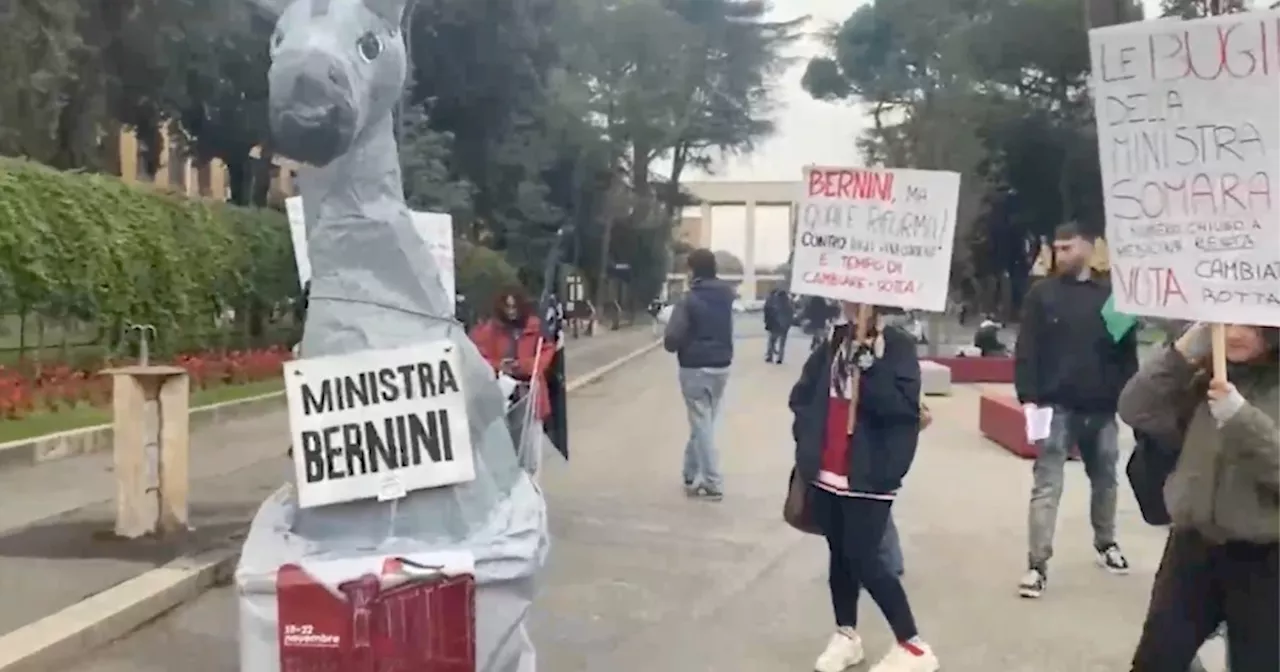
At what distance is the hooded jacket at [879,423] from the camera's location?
6164mm

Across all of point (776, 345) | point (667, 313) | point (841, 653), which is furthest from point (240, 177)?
point (841, 653)

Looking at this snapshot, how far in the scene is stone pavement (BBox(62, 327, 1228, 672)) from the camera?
22.4 feet

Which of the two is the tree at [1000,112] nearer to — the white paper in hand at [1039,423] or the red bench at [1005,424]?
the red bench at [1005,424]

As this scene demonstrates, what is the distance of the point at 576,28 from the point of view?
44625 mm

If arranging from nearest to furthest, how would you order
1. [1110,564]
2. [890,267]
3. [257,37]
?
[890,267] → [1110,564] → [257,37]

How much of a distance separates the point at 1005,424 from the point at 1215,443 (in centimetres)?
1154

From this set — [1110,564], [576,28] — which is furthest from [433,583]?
[576,28]

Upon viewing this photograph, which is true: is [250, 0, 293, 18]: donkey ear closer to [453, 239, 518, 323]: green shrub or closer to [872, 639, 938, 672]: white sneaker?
[872, 639, 938, 672]: white sneaker

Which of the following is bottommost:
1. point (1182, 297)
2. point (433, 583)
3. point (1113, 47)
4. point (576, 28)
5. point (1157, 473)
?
point (433, 583)

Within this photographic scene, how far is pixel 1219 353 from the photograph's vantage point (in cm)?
424

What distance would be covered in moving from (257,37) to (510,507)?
76.4ft

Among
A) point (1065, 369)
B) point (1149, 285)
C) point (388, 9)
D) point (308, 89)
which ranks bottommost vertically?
point (1065, 369)

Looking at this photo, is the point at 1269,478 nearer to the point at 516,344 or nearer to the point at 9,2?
the point at 516,344

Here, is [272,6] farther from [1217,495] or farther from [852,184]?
[1217,495]
